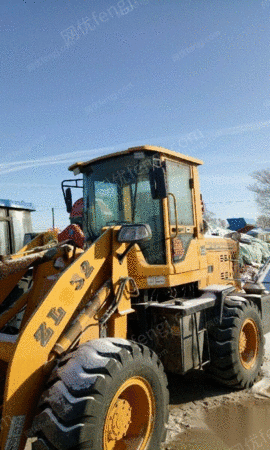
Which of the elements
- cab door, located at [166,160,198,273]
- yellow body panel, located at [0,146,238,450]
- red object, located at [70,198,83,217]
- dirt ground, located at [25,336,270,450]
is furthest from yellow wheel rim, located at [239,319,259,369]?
red object, located at [70,198,83,217]

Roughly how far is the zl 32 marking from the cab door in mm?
1653

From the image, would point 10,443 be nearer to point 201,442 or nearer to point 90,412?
point 90,412

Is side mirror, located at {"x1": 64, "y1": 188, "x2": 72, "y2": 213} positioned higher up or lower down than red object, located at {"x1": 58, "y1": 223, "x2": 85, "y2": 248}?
higher up

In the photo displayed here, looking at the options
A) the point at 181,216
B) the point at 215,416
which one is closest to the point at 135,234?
the point at 181,216

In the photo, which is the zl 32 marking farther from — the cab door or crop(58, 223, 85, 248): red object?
crop(58, 223, 85, 248): red object

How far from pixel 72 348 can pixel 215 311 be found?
2.14m

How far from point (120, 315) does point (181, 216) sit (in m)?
1.55

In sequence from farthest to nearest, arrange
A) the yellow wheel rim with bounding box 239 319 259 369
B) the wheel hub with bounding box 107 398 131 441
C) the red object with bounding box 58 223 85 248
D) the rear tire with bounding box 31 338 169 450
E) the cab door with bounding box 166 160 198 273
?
the yellow wheel rim with bounding box 239 319 259 369
the red object with bounding box 58 223 85 248
the cab door with bounding box 166 160 198 273
the wheel hub with bounding box 107 398 131 441
the rear tire with bounding box 31 338 169 450

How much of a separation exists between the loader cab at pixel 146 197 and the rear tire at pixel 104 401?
1356 mm

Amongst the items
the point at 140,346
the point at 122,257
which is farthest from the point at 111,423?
the point at 122,257

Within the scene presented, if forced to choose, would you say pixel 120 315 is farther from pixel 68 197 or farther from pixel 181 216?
pixel 68 197

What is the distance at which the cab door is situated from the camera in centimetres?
Result: 420

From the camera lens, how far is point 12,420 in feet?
8.13

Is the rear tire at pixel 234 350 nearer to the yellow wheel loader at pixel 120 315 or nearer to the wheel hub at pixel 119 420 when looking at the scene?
the yellow wheel loader at pixel 120 315
